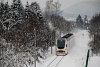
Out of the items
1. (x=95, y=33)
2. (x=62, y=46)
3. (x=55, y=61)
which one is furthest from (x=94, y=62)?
(x=95, y=33)

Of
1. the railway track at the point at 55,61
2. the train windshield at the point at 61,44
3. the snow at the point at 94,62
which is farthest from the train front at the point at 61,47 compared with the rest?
the snow at the point at 94,62

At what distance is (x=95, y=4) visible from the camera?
12.3 meters

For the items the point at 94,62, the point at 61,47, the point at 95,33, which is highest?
the point at 95,33

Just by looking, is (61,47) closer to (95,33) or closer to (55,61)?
(55,61)

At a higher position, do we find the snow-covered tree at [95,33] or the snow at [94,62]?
the snow-covered tree at [95,33]

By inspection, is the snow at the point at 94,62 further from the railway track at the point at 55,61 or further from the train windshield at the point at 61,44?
the train windshield at the point at 61,44

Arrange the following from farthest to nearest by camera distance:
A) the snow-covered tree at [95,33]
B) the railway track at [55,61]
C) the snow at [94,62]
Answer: the snow-covered tree at [95,33]
the railway track at [55,61]
the snow at [94,62]

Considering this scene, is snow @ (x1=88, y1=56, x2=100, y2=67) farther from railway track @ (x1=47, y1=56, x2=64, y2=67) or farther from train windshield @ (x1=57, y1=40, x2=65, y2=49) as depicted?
train windshield @ (x1=57, y1=40, x2=65, y2=49)

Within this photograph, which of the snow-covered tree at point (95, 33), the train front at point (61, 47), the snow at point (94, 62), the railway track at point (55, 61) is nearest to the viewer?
the snow at point (94, 62)

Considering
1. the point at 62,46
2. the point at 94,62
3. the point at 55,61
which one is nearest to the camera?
the point at 94,62

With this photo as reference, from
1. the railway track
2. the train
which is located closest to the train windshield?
the train

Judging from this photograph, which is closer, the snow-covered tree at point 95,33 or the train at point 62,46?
the train at point 62,46

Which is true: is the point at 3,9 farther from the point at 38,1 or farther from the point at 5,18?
the point at 38,1

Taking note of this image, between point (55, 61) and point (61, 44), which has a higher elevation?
point (61, 44)
